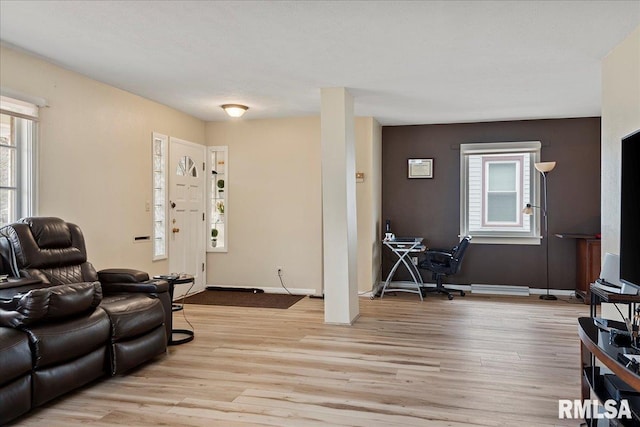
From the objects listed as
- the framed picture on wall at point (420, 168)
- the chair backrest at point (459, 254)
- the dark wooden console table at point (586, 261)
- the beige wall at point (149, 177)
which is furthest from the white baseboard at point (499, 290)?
the framed picture on wall at point (420, 168)

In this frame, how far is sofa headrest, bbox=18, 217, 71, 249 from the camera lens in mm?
3535

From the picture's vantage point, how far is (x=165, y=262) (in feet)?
19.1

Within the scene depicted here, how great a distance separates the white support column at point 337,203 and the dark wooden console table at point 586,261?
10.5 ft

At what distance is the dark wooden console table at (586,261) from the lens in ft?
19.3

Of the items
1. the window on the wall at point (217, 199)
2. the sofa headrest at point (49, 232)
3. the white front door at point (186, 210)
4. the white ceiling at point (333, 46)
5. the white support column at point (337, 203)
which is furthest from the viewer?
the window on the wall at point (217, 199)

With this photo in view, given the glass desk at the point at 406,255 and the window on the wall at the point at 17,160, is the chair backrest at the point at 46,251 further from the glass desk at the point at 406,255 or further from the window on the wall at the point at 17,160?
the glass desk at the point at 406,255

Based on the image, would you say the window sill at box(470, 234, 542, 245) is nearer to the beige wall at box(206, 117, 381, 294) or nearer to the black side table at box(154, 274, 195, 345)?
the beige wall at box(206, 117, 381, 294)

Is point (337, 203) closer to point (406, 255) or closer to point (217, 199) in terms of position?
point (406, 255)

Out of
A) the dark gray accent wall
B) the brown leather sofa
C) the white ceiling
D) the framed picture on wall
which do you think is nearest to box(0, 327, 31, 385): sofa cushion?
the brown leather sofa

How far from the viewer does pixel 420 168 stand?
6.93m

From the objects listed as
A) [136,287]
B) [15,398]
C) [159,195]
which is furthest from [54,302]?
[159,195]

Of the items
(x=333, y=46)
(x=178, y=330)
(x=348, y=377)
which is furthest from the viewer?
(x=178, y=330)

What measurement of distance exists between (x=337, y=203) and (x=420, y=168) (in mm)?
2556

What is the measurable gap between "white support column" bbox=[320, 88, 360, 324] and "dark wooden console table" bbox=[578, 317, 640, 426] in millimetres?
2600
